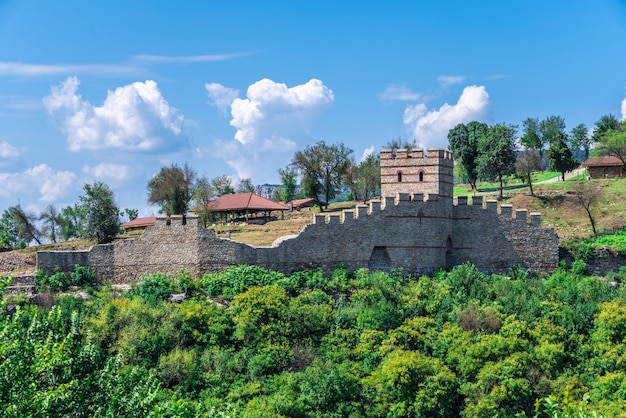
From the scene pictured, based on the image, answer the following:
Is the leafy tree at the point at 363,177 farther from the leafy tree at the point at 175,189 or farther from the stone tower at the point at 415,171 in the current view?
the stone tower at the point at 415,171

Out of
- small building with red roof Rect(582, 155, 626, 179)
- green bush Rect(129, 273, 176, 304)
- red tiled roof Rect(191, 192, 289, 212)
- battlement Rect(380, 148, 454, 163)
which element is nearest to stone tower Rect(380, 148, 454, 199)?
battlement Rect(380, 148, 454, 163)

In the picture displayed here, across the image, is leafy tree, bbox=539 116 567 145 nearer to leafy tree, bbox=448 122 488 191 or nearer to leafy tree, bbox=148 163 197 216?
leafy tree, bbox=448 122 488 191

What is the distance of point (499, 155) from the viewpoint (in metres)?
44.2

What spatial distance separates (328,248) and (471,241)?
5.37m

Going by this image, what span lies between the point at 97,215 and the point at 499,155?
22.7m

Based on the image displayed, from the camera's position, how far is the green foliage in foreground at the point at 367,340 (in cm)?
2178

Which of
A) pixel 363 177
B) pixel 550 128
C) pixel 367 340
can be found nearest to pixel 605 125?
pixel 550 128

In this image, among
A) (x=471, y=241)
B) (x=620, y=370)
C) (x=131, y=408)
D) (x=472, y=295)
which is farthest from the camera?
(x=471, y=241)

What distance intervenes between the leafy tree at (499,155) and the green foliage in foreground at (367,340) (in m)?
16.6

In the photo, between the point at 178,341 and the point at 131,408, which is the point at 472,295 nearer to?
the point at 178,341

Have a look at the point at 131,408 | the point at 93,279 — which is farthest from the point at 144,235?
the point at 131,408

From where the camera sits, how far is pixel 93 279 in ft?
88.1

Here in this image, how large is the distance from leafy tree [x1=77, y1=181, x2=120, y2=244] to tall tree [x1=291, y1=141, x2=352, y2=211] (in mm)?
15395

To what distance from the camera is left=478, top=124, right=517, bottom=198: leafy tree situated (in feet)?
145
